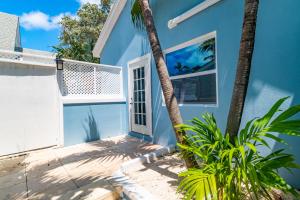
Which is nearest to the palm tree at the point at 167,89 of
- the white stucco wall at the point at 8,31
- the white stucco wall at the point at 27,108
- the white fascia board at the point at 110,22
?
the white stucco wall at the point at 27,108

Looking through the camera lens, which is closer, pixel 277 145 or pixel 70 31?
pixel 277 145

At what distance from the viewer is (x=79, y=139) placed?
6445 millimetres

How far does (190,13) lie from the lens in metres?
4.52

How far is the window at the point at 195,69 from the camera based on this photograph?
14.1 ft

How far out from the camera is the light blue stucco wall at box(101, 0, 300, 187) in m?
2.92

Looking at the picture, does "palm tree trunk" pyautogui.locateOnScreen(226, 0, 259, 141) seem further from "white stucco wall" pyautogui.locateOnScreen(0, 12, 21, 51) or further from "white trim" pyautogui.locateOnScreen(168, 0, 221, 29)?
"white stucco wall" pyautogui.locateOnScreen(0, 12, 21, 51)

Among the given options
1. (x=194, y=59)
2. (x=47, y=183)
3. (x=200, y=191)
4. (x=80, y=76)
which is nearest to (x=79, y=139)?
(x=80, y=76)

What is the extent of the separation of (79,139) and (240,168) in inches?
223

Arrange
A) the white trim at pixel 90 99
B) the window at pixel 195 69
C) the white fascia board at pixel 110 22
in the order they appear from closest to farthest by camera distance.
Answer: the window at pixel 195 69
the white trim at pixel 90 99
the white fascia board at pixel 110 22

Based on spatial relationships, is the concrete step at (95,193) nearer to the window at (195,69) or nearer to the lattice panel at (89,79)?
the window at (195,69)

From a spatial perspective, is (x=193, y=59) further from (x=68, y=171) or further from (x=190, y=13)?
(x=68, y=171)

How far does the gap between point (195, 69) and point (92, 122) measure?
4144mm

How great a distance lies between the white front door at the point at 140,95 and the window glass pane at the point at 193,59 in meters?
1.09

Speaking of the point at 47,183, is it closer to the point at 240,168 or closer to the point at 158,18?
the point at 240,168
